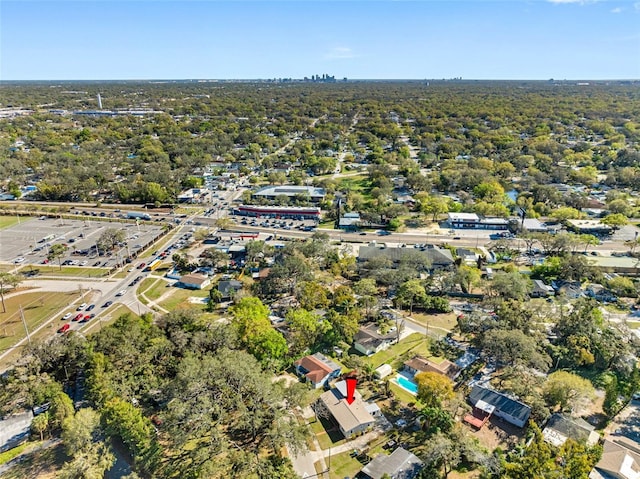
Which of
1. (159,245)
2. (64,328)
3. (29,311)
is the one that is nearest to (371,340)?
(64,328)

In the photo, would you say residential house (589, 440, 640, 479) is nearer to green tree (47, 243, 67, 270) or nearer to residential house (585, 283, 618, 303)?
residential house (585, 283, 618, 303)

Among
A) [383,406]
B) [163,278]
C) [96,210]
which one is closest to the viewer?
[383,406]

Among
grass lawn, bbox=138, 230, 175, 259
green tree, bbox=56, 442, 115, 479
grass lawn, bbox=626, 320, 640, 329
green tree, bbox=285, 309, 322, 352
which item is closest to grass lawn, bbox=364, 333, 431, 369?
green tree, bbox=285, 309, 322, 352

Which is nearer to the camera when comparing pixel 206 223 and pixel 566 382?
pixel 566 382

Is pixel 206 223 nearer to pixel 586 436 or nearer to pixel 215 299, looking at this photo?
pixel 215 299

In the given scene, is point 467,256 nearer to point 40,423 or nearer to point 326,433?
point 326,433

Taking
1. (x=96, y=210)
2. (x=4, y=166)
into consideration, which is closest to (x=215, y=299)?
(x=96, y=210)

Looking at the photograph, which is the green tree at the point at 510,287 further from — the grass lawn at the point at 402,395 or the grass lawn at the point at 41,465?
the grass lawn at the point at 41,465
